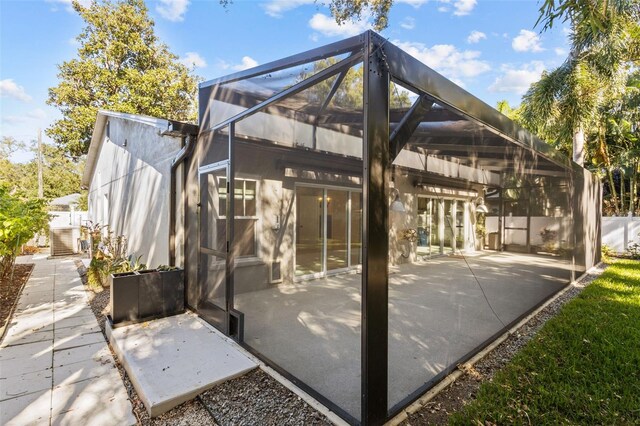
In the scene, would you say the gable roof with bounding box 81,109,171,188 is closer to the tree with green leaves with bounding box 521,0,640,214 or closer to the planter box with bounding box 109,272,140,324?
the planter box with bounding box 109,272,140,324

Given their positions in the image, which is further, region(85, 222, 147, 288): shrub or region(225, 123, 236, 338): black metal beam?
region(85, 222, 147, 288): shrub

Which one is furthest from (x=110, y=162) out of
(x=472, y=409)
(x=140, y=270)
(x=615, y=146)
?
(x=615, y=146)

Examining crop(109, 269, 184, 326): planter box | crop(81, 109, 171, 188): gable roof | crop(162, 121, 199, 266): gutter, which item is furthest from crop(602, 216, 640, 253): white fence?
crop(81, 109, 171, 188): gable roof

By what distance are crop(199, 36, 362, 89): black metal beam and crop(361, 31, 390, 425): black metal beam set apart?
0.16m

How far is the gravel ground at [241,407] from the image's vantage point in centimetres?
239

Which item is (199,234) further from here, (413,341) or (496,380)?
(496,380)

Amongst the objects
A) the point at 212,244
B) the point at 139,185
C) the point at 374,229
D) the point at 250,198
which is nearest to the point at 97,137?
the point at 139,185

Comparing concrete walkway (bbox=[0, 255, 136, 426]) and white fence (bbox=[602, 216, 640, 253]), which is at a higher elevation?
white fence (bbox=[602, 216, 640, 253])

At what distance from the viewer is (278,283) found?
6035 mm

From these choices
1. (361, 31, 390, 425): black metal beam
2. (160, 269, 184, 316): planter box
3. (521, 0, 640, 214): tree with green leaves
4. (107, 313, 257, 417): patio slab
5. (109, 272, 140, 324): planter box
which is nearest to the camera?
(361, 31, 390, 425): black metal beam

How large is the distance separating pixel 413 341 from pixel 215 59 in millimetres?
11392

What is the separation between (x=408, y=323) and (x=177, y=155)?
4.22 meters

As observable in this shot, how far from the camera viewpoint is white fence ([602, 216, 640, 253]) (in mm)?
11375

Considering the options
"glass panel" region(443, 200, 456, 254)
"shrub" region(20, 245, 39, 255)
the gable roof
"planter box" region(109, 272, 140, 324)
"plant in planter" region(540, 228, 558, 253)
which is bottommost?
"shrub" region(20, 245, 39, 255)
